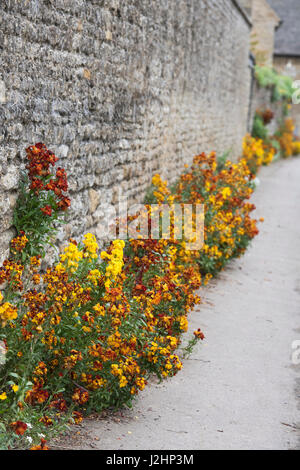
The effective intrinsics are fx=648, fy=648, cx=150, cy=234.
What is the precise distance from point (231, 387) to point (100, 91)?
2.90 meters

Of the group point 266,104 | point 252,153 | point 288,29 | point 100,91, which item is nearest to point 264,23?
point 266,104

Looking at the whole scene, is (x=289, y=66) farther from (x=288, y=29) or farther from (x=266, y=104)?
(x=266, y=104)

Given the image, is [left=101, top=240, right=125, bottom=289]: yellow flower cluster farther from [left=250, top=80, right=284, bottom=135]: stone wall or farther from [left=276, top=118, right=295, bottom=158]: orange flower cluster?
[left=276, top=118, right=295, bottom=158]: orange flower cluster

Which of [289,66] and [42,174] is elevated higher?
[289,66]

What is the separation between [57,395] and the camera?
410 centimetres

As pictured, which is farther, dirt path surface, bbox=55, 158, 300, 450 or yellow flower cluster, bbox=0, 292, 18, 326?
dirt path surface, bbox=55, 158, 300, 450

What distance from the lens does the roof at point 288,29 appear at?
42.0 metres

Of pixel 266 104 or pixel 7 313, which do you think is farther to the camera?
pixel 266 104

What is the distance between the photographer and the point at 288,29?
43.1 meters

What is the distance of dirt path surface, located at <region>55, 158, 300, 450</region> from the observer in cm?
407

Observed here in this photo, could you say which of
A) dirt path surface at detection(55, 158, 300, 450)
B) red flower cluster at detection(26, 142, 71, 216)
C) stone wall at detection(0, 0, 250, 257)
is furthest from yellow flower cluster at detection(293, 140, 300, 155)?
red flower cluster at detection(26, 142, 71, 216)

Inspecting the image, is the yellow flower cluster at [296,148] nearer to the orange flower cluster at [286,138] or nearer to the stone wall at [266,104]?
the orange flower cluster at [286,138]

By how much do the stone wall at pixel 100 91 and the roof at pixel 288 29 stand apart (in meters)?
32.6

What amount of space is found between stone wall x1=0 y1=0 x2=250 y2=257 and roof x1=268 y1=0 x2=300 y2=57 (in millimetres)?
32581
